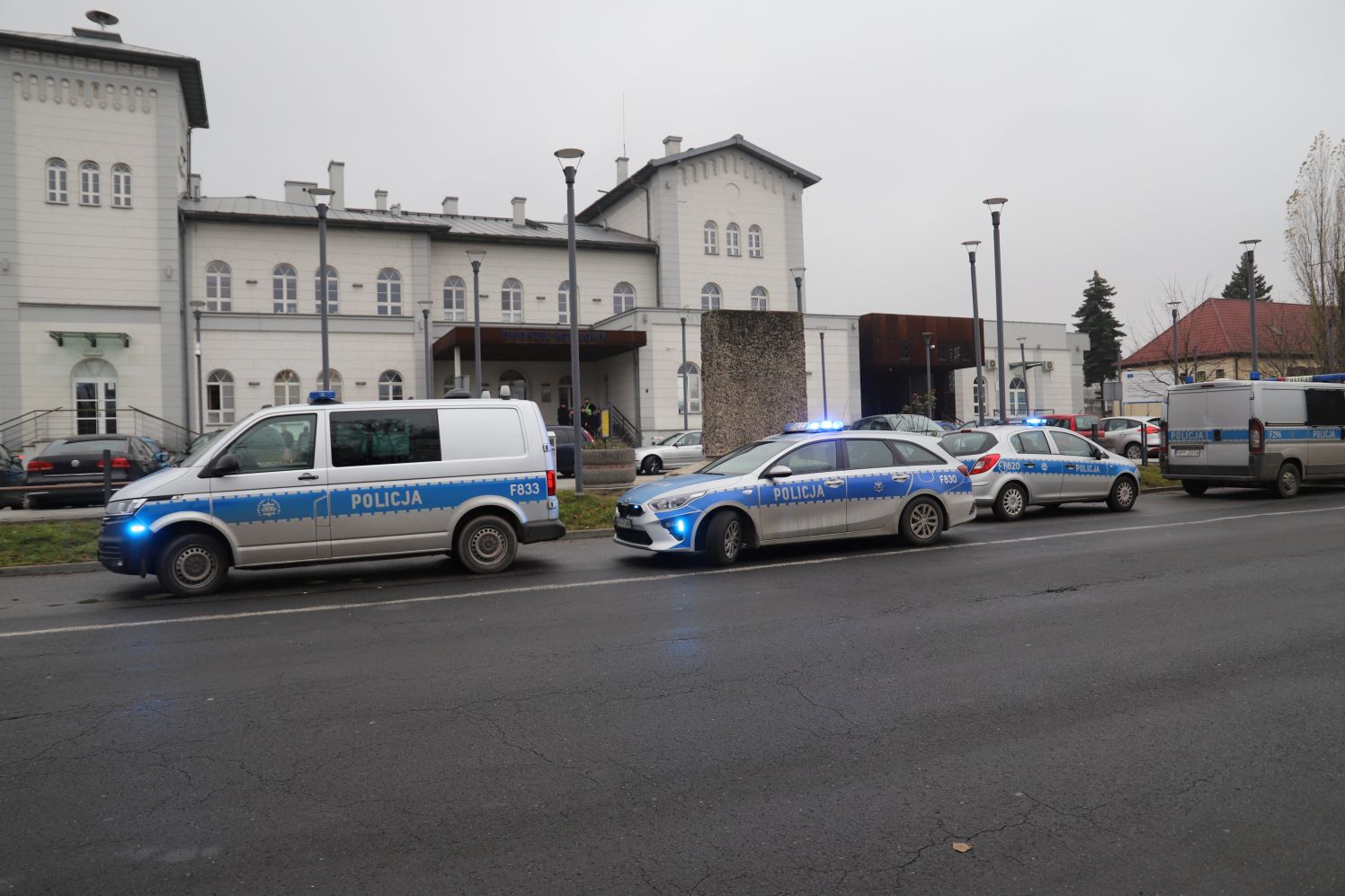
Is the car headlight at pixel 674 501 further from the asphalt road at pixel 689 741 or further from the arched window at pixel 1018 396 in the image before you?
the arched window at pixel 1018 396

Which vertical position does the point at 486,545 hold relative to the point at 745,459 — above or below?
below

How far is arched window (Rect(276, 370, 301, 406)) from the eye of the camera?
38.2 meters

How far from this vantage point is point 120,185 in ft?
117

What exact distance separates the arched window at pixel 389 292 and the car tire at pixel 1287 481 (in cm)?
3530

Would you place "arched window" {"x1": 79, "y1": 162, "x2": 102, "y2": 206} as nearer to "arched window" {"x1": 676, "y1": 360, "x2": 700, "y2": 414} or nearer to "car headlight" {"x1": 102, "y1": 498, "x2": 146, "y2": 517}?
"arched window" {"x1": 676, "y1": 360, "x2": 700, "y2": 414}

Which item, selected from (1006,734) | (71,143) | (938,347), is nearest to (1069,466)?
(1006,734)

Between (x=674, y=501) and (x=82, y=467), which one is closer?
(x=674, y=501)

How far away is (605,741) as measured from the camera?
4.53m

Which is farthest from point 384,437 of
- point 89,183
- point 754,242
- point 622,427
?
point 754,242

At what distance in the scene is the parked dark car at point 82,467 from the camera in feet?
58.6

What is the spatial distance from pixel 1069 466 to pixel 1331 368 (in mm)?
23550

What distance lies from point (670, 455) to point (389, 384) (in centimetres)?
1552

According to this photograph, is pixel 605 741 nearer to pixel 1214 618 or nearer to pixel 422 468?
pixel 1214 618

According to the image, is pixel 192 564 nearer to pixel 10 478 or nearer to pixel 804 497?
pixel 804 497
